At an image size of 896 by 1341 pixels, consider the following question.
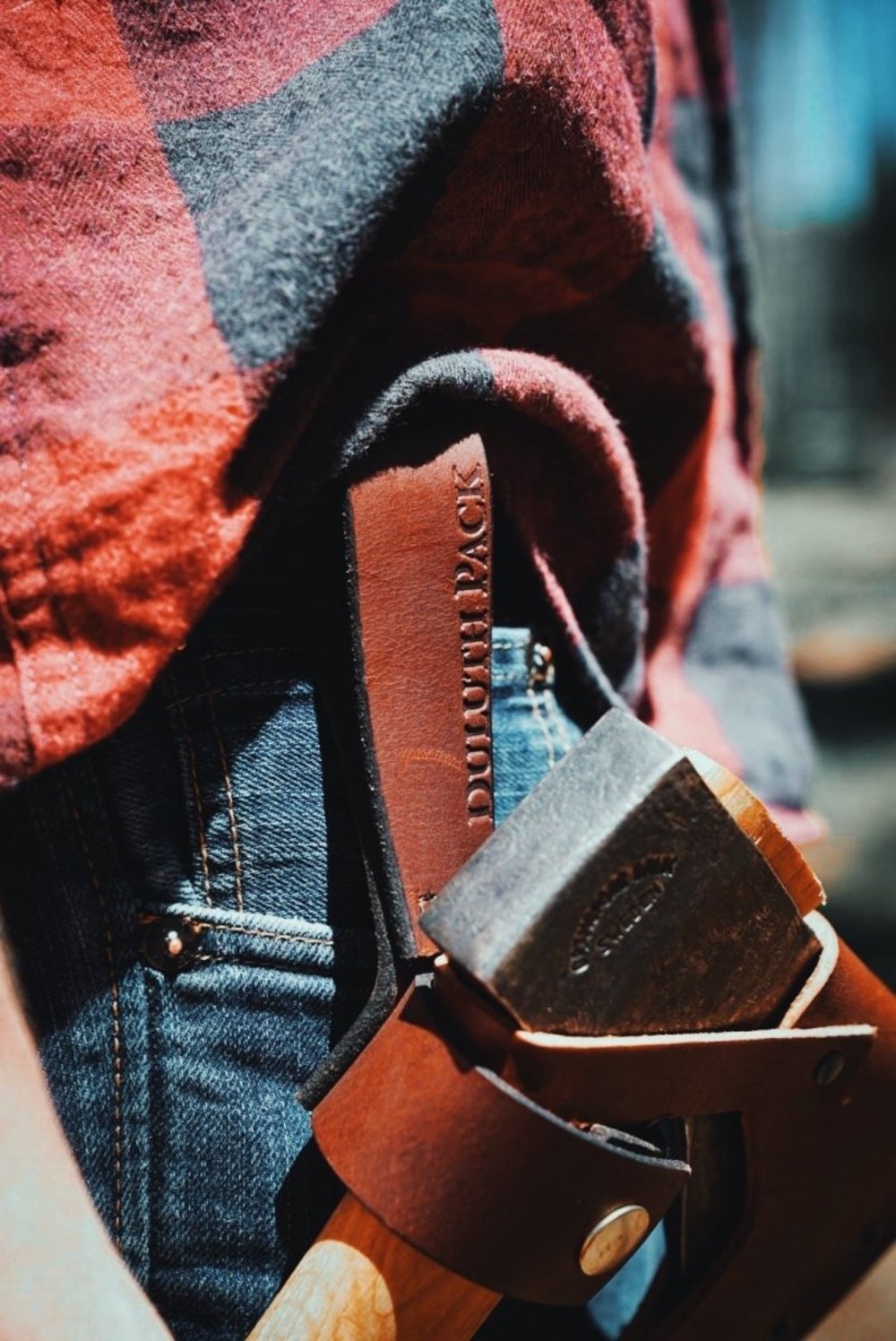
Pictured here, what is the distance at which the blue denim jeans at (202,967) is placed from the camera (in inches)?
24.7

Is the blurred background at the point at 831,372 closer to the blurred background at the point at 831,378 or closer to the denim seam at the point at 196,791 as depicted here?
the blurred background at the point at 831,378

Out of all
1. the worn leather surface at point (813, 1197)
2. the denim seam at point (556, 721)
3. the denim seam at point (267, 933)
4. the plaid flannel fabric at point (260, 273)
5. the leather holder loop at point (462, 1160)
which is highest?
the plaid flannel fabric at point (260, 273)

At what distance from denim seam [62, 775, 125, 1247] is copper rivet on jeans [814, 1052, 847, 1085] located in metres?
0.41

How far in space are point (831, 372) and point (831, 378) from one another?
49 mm

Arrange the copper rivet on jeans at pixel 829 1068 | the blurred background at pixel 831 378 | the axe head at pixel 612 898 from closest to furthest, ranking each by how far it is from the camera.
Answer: the axe head at pixel 612 898 → the copper rivet on jeans at pixel 829 1068 → the blurred background at pixel 831 378

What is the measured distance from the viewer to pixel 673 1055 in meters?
0.59

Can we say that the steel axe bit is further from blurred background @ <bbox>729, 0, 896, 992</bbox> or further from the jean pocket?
blurred background @ <bbox>729, 0, 896, 992</bbox>

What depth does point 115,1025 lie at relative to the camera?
636 millimetres

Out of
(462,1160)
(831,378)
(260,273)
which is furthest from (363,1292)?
(831,378)

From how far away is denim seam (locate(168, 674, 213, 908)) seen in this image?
63 cm

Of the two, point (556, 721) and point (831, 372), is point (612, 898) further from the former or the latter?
point (831, 372)

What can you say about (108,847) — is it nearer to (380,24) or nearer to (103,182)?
(103,182)

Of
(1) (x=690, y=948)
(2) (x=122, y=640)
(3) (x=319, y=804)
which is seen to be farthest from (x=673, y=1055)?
(2) (x=122, y=640)

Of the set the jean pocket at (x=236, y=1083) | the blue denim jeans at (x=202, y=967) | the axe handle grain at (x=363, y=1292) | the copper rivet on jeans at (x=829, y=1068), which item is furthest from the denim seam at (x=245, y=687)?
the copper rivet on jeans at (x=829, y=1068)
